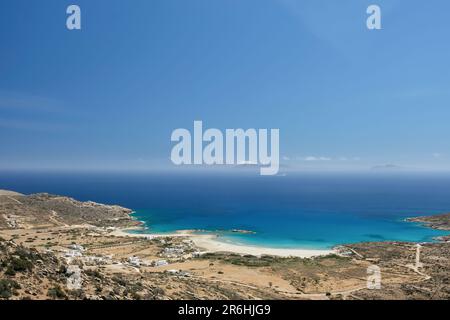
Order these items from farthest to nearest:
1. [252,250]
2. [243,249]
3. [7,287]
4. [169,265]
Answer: [243,249]
[252,250]
[169,265]
[7,287]

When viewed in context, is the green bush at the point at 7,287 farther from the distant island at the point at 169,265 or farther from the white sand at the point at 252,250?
the white sand at the point at 252,250

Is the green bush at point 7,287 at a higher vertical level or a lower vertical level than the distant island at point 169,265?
higher

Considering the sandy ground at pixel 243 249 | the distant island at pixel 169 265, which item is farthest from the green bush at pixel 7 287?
the sandy ground at pixel 243 249

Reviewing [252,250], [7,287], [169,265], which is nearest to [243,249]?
[252,250]

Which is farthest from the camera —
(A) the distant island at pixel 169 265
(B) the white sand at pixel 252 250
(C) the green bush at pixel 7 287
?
(B) the white sand at pixel 252 250

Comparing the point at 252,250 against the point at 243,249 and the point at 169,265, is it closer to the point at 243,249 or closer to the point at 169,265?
the point at 243,249

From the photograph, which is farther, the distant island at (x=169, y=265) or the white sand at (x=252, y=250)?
the white sand at (x=252, y=250)
